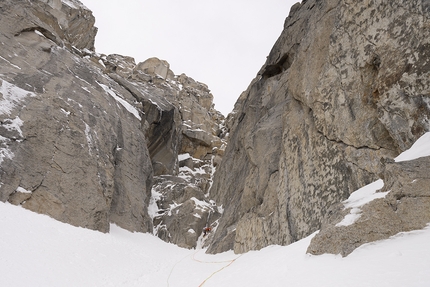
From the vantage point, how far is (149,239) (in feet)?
93.8

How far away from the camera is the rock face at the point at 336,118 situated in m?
11.0

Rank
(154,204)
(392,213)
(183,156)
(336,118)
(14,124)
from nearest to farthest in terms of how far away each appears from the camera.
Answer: (392,213) < (336,118) < (14,124) < (154,204) < (183,156)

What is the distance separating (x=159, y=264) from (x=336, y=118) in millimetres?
13944

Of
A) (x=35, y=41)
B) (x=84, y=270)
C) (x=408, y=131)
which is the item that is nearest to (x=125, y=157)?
(x=35, y=41)

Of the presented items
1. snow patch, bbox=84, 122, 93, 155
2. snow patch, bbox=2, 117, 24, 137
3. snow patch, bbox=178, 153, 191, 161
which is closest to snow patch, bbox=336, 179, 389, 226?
snow patch, bbox=84, 122, 93, 155

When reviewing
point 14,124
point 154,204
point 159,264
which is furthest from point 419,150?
point 154,204

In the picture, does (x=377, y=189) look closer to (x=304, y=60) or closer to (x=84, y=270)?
(x=304, y=60)

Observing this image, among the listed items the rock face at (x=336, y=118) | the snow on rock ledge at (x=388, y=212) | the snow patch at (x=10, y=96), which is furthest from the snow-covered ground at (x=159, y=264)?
the snow patch at (x=10, y=96)

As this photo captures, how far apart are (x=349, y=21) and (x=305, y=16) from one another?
11328 mm

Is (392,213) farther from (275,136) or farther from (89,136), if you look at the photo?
(89,136)

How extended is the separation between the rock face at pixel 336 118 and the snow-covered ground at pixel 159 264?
1877 millimetres

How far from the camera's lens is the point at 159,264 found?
19.3 meters

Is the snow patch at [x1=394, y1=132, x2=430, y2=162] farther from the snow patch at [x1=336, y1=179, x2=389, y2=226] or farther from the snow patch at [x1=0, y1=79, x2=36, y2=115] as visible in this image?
the snow patch at [x1=0, y1=79, x2=36, y2=115]

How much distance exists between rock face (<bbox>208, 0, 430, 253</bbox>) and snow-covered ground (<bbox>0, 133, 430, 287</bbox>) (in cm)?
188
